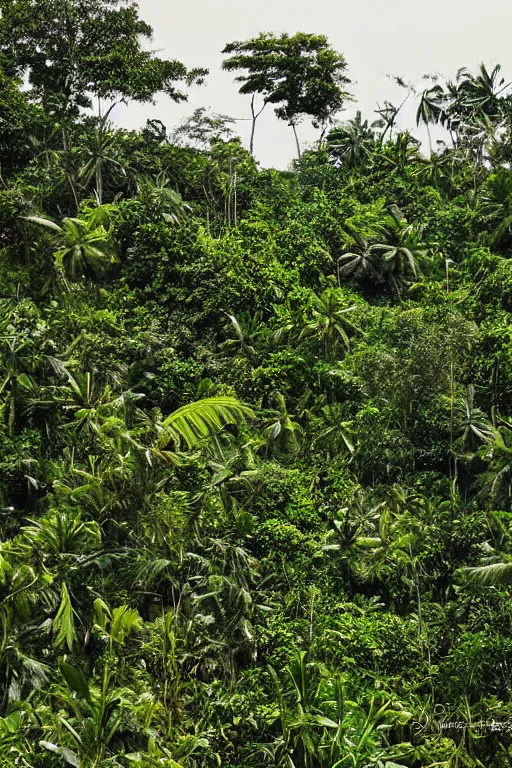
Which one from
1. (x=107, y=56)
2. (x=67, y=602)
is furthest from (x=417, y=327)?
(x=107, y=56)

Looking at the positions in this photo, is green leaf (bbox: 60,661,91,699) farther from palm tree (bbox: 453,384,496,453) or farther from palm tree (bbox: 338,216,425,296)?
palm tree (bbox: 338,216,425,296)

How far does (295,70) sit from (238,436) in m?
14.9

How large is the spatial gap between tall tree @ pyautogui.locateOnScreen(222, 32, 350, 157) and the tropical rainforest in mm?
3339

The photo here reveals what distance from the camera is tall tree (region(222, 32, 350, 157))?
84.4 ft

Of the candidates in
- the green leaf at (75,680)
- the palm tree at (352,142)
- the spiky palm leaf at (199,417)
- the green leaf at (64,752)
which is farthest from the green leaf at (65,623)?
the palm tree at (352,142)

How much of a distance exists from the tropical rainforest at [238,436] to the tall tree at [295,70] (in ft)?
11.0

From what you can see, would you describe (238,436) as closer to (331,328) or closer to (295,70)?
(331,328)

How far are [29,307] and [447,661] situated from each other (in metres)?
8.84

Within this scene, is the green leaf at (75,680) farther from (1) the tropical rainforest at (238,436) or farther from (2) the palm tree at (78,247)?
(2) the palm tree at (78,247)

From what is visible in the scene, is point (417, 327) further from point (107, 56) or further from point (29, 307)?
point (107, 56)

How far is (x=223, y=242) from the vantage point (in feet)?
61.7

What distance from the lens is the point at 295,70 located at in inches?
1022

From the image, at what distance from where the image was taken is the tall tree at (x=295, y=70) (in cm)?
2572

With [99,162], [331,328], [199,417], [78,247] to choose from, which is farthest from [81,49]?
[199,417]
